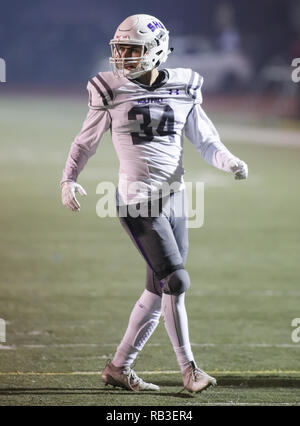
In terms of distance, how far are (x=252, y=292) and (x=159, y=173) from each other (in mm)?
2872

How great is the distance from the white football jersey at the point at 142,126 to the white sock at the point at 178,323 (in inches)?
21.1

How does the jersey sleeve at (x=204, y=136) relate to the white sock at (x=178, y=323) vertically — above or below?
above

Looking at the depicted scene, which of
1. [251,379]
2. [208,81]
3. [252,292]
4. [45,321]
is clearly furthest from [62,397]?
[208,81]

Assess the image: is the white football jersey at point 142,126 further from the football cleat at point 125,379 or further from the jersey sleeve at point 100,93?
the football cleat at point 125,379

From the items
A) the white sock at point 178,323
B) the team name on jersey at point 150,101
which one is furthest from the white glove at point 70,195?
the white sock at point 178,323

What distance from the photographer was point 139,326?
5316 mm

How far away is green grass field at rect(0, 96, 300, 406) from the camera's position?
5426 millimetres

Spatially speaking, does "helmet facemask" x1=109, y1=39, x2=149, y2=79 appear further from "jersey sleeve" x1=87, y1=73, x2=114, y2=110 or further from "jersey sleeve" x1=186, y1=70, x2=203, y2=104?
"jersey sleeve" x1=186, y1=70, x2=203, y2=104

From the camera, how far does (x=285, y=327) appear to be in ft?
22.4

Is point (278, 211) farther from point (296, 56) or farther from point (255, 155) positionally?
point (296, 56)

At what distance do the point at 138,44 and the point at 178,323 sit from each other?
1406 mm

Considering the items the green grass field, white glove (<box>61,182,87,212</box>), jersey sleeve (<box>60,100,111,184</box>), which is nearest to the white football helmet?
jersey sleeve (<box>60,100,111,184</box>)

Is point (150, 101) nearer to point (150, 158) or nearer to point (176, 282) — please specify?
point (150, 158)

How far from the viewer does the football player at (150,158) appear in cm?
512
